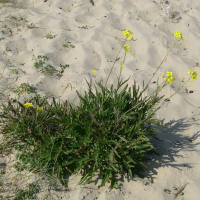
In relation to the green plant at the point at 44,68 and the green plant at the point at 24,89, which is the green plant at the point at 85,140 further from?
the green plant at the point at 44,68

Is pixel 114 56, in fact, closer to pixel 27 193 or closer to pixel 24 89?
pixel 24 89

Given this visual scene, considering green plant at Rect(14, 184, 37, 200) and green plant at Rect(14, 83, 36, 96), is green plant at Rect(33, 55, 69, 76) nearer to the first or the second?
green plant at Rect(14, 83, 36, 96)

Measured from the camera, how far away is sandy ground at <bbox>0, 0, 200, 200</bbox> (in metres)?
2.25

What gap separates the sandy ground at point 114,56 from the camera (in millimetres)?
2246

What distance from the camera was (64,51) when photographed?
146 inches

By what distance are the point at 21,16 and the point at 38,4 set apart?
1.91 feet

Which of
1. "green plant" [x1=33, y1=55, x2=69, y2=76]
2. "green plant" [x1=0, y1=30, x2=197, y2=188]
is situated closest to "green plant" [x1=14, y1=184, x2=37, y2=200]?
"green plant" [x1=0, y1=30, x2=197, y2=188]

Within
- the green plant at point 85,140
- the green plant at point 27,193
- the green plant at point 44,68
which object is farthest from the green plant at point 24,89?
the green plant at point 27,193

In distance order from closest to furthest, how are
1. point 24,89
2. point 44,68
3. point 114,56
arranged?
point 24,89 → point 44,68 → point 114,56

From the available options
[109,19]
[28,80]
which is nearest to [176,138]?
[28,80]

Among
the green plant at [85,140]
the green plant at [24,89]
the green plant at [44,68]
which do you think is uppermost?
the green plant at [44,68]

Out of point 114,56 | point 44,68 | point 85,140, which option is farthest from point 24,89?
point 114,56

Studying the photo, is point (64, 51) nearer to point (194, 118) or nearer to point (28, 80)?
point (28, 80)

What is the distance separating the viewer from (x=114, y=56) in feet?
12.5
